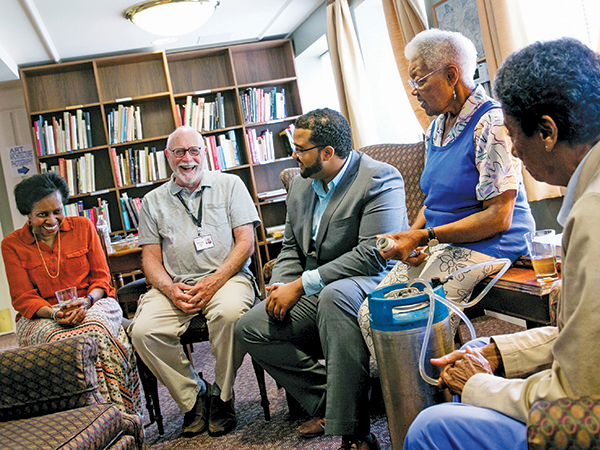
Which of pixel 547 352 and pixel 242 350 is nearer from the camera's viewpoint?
pixel 547 352

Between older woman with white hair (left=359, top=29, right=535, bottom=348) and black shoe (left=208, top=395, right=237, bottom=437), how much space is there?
0.85m

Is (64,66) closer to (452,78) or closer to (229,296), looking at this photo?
(229,296)

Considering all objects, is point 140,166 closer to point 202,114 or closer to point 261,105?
point 202,114

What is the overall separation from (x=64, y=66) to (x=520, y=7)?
170 inches

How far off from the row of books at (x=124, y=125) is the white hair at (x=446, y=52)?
13.2 ft

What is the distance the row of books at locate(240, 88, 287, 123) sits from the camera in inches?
218

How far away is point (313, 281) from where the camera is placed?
6.98ft

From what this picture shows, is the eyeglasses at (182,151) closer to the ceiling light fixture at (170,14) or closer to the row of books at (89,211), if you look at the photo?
the ceiling light fixture at (170,14)

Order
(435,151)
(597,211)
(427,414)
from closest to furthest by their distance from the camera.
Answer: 1. (597,211)
2. (427,414)
3. (435,151)

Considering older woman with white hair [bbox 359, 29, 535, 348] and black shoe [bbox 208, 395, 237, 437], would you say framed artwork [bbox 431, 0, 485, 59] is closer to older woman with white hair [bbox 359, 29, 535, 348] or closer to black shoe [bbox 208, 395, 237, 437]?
older woman with white hair [bbox 359, 29, 535, 348]

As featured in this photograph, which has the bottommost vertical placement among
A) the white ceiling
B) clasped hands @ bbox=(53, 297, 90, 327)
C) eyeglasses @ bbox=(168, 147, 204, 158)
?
clasped hands @ bbox=(53, 297, 90, 327)

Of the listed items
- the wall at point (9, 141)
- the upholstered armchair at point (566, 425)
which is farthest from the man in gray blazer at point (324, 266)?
the wall at point (9, 141)

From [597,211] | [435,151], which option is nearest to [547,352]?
[597,211]

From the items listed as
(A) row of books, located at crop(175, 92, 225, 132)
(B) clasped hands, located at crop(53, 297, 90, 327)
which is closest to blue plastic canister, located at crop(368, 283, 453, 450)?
(B) clasped hands, located at crop(53, 297, 90, 327)
